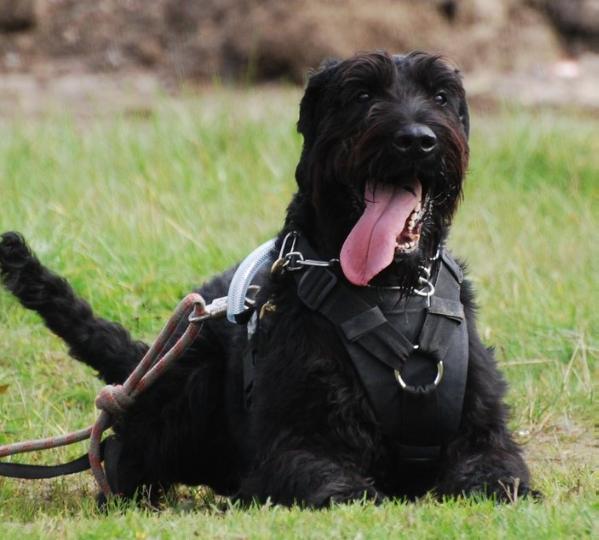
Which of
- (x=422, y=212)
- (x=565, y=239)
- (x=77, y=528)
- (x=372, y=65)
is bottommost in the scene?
(x=565, y=239)

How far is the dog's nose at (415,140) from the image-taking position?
4.48 m

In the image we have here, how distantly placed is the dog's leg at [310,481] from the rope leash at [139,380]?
2.25ft

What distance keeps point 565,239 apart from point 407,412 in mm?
4884

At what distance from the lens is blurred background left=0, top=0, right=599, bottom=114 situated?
13.5 m

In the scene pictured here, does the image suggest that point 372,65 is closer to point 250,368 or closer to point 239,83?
point 250,368

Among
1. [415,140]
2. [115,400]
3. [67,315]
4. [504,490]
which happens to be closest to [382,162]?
[415,140]

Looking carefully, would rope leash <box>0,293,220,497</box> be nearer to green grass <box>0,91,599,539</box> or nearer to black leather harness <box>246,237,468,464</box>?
green grass <box>0,91,599,539</box>

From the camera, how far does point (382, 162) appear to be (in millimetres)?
4523

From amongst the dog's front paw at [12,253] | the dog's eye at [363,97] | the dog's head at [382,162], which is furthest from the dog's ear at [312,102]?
the dog's front paw at [12,253]

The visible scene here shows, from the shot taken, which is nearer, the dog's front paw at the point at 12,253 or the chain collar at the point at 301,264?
the chain collar at the point at 301,264

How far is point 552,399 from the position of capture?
6.49m

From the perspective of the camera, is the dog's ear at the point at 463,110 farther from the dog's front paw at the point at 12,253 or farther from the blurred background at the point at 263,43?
the blurred background at the point at 263,43

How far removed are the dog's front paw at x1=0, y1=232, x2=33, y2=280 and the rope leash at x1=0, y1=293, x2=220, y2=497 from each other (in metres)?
0.59

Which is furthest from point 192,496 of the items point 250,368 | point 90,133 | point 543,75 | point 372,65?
point 543,75
